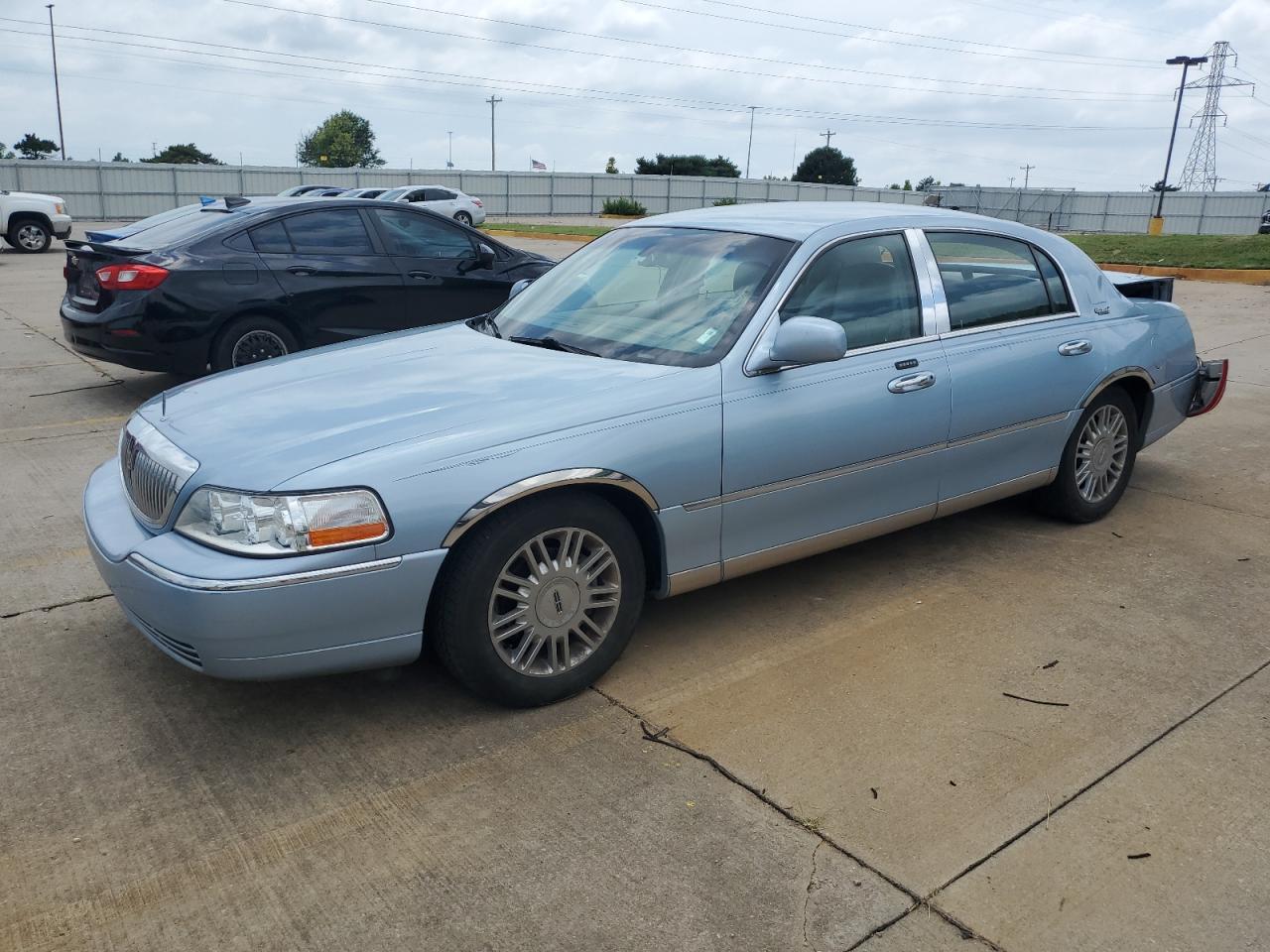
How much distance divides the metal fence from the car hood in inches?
1394

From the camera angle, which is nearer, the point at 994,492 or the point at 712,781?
the point at 712,781

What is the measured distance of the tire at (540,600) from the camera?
325cm

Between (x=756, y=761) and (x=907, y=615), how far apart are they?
1314mm

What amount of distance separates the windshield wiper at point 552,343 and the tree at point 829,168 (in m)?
88.3

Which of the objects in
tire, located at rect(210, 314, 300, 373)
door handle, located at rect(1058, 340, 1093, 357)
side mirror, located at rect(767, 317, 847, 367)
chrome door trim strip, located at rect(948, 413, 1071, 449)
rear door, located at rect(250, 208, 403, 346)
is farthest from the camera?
rear door, located at rect(250, 208, 403, 346)

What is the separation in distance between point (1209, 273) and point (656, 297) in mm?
15626

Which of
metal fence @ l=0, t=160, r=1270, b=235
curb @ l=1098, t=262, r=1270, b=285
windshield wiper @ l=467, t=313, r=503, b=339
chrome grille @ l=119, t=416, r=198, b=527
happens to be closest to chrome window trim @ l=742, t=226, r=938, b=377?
A: windshield wiper @ l=467, t=313, r=503, b=339

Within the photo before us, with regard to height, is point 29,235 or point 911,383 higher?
point 911,383

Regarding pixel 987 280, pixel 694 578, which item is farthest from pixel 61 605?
pixel 987 280

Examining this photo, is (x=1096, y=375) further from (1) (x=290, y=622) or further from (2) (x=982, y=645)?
(1) (x=290, y=622)

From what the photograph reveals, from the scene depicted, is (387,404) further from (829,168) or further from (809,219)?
(829,168)

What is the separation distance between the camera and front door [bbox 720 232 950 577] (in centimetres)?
381

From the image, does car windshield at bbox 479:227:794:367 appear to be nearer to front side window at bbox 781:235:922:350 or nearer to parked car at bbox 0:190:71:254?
front side window at bbox 781:235:922:350

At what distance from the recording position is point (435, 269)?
8.36 m
